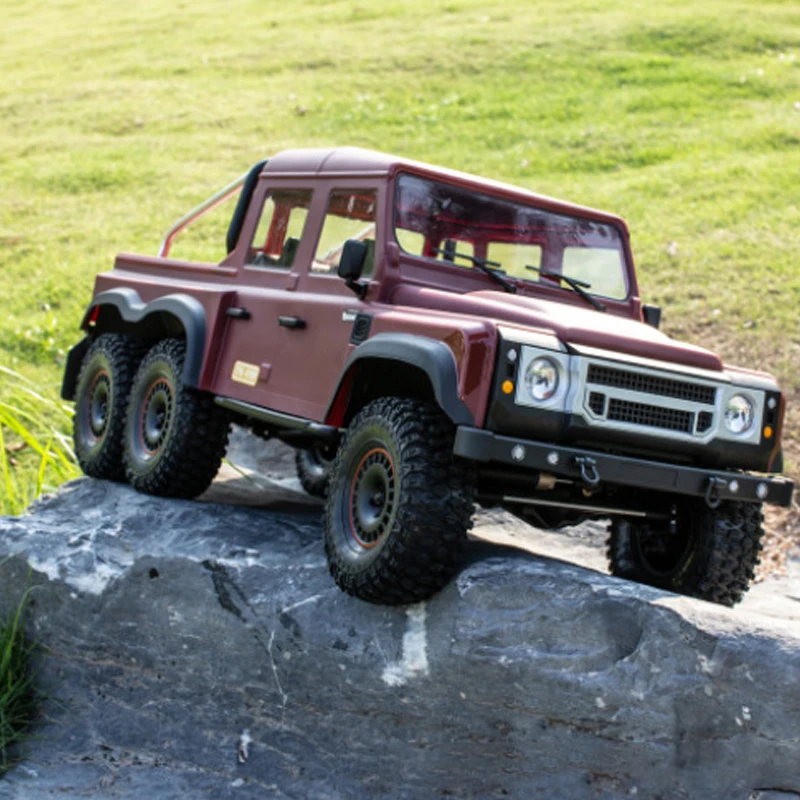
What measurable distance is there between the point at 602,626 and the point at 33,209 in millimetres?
13568

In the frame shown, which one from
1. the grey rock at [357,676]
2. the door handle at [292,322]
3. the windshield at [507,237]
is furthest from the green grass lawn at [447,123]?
the door handle at [292,322]

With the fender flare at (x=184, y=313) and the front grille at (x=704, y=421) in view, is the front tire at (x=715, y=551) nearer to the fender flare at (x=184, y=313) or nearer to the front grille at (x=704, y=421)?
the front grille at (x=704, y=421)

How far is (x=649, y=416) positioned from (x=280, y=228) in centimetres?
257

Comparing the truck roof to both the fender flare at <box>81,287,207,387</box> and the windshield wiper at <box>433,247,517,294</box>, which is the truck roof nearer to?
the windshield wiper at <box>433,247,517,294</box>

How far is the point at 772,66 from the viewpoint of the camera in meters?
19.3

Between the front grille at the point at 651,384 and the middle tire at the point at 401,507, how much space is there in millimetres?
618

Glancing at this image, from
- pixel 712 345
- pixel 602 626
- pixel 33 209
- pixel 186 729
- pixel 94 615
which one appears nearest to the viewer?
pixel 602 626

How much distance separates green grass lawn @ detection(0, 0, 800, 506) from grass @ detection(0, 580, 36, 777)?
342cm

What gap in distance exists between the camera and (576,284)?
20.6ft

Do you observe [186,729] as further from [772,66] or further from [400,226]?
[772,66]

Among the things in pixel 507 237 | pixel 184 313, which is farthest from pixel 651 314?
pixel 184 313

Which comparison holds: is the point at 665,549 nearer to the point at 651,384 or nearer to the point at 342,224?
the point at 651,384

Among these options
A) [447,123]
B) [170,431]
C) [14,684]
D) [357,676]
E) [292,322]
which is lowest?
[14,684]

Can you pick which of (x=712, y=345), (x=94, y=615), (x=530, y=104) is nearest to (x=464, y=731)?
(x=94, y=615)
